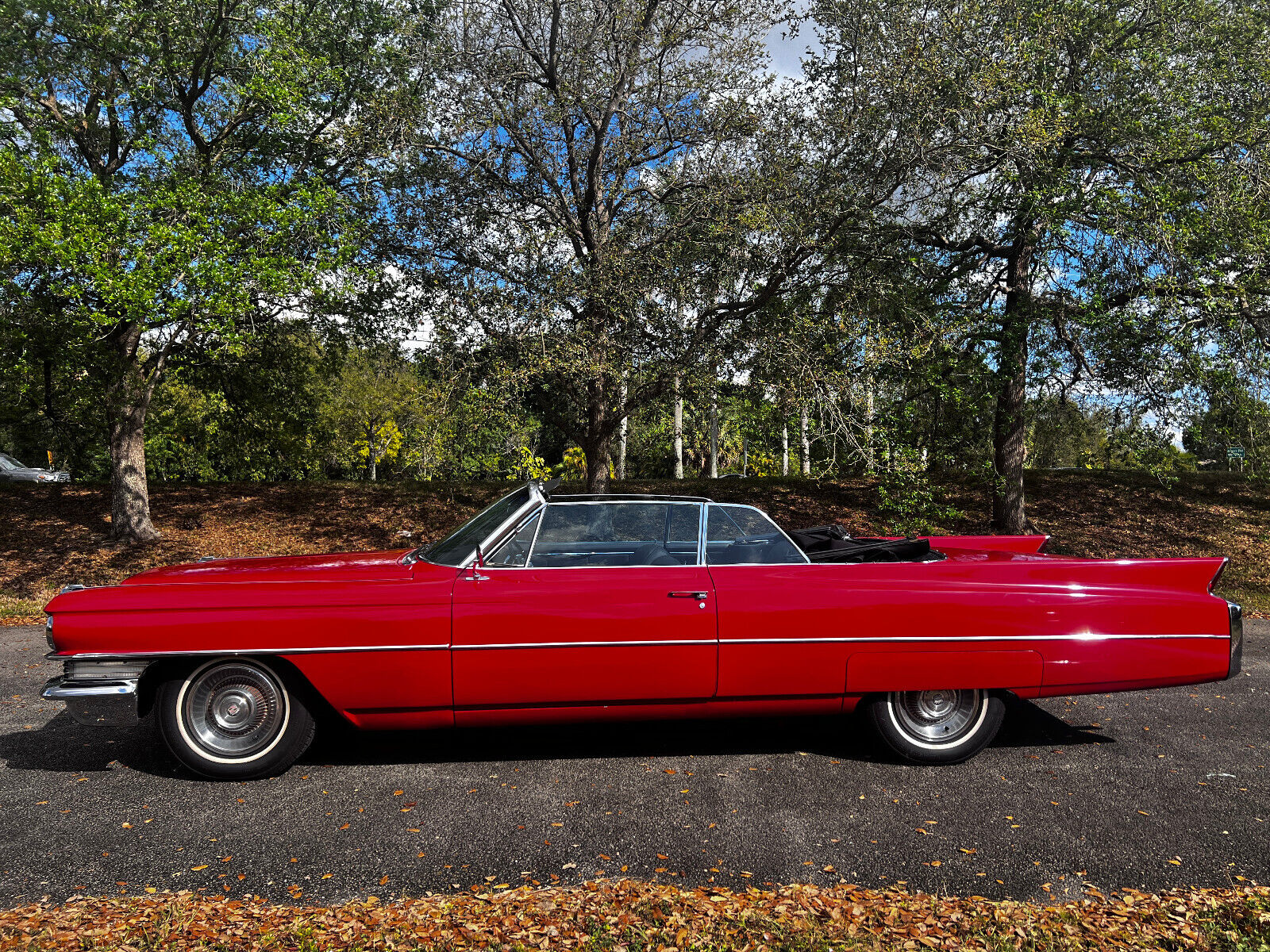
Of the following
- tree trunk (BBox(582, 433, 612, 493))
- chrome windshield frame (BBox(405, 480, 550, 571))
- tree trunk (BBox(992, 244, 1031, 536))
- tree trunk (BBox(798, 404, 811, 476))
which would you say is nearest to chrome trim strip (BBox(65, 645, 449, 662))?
chrome windshield frame (BBox(405, 480, 550, 571))

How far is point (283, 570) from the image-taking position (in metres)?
4.55

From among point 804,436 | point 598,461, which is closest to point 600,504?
point 804,436

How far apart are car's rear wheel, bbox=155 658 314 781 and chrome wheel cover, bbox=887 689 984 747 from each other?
10.5 feet

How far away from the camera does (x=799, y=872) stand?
127 inches

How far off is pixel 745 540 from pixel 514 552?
4.33ft

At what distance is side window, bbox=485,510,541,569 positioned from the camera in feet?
14.4

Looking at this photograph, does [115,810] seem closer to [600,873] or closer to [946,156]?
[600,873]

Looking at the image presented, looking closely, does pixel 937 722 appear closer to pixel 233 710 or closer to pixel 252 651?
pixel 252 651

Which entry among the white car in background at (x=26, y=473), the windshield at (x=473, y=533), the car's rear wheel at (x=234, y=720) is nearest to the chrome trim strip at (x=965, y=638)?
the windshield at (x=473, y=533)

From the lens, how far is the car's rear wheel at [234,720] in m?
4.15

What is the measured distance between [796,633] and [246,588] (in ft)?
9.49

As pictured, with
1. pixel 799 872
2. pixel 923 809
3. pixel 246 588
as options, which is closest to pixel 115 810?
pixel 246 588

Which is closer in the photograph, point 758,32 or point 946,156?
point 946,156

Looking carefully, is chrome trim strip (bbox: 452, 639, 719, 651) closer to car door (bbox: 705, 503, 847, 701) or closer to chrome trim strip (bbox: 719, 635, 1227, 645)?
car door (bbox: 705, 503, 847, 701)
